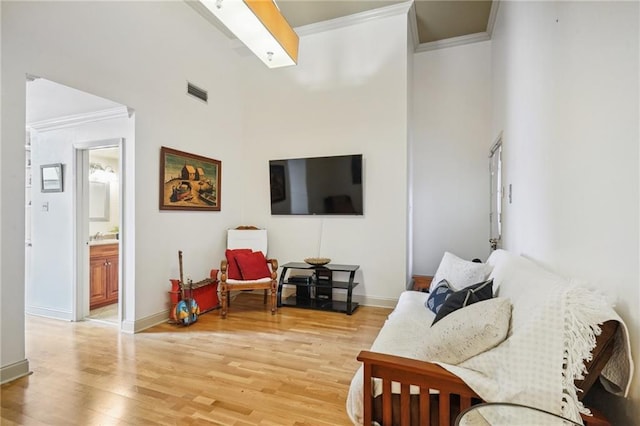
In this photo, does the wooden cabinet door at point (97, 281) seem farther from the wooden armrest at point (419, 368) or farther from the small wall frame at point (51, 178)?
the wooden armrest at point (419, 368)

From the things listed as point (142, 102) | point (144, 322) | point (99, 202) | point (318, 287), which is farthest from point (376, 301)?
point (99, 202)

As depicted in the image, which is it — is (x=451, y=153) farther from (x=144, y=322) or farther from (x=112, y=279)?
(x=112, y=279)

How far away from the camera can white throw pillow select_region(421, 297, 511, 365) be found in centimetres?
128

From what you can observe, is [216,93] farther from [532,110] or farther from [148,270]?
[532,110]

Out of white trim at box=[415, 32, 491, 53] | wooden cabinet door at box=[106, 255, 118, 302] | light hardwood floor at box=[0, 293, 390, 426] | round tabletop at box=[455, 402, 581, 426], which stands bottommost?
light hardwood floor at box=[0, 293, 390, 426]

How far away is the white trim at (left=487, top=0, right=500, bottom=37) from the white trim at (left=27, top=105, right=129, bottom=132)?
4.29m

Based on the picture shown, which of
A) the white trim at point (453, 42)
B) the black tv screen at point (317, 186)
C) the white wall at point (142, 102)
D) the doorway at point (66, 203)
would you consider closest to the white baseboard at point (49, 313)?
the doorway at point (66, 203)

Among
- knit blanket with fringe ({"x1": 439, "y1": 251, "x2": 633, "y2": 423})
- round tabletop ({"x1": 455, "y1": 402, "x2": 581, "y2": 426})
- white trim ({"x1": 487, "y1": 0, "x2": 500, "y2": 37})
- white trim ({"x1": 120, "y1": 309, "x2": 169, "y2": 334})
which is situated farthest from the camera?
white trim ({"x1": 487, "y1": 0, "x2": 500, "y2": 37})

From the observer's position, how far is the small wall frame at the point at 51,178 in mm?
3434

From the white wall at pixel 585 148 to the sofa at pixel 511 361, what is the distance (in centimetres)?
14

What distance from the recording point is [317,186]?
4254 mm

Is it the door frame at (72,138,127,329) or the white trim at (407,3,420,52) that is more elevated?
the white trim at (407,3,420,52)

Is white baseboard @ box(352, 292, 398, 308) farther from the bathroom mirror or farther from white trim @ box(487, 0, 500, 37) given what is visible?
the bathroom mirror

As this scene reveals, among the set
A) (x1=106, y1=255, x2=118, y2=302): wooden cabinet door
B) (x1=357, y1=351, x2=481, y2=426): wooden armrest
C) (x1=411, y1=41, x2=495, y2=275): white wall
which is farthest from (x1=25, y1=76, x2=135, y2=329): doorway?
(x1=411, y1=41, x2=495, y2=275): white wall
